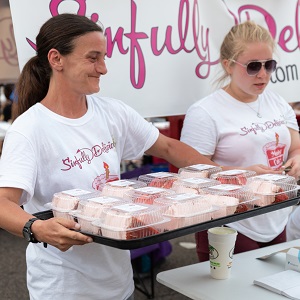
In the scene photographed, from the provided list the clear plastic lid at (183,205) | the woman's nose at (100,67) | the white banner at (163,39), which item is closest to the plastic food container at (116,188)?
the clear plastic lid at (183,205)

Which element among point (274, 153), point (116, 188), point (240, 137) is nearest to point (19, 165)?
point (116, 188)

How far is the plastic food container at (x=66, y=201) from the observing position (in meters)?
1.43

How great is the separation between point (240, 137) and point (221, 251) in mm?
608

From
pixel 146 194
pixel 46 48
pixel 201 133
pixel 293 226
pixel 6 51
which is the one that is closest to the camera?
pixel 146 194

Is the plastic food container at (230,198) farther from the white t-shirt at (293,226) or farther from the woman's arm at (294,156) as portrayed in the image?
the white t-shirt at (293,226)

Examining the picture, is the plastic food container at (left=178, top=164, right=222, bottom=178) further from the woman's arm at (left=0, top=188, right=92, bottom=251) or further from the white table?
the woman's arm at (left=0, top=188, right=92, bottom=251)

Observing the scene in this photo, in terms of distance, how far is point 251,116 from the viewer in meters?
2.16

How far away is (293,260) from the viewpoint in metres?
1.69

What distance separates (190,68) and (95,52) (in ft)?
3.54

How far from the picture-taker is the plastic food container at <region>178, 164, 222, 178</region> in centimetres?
173

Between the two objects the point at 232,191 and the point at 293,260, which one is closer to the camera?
the point at 232,191

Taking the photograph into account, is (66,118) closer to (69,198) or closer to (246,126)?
(69,198)

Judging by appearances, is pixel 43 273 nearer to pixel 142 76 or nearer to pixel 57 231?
pixel 57 231

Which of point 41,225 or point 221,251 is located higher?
point 41,225
